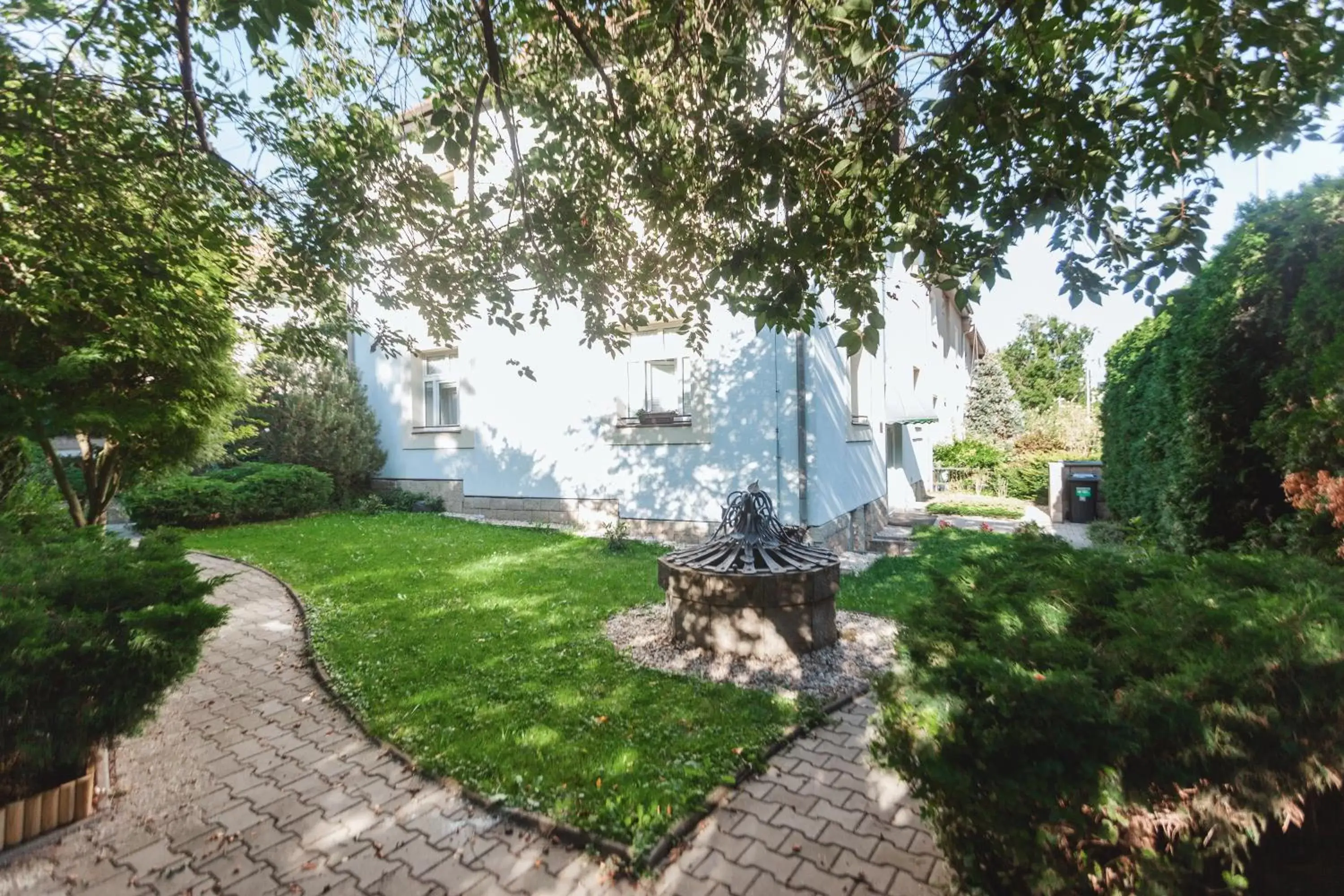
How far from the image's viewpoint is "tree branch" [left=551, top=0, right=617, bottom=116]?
3.53 m

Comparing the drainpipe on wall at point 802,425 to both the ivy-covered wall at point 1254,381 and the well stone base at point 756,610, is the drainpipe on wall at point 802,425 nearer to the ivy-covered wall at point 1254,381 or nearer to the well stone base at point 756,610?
the well stone base at point 756,610

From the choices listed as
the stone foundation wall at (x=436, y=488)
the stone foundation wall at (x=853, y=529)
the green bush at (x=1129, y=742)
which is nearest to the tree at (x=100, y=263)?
the green bush at (x=1129, y=742)

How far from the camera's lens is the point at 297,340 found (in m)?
5.58

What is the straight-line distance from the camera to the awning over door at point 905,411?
1282cm

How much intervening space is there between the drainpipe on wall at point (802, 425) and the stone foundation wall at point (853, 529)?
467 mm

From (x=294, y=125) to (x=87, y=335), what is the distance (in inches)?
103

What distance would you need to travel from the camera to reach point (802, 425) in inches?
357

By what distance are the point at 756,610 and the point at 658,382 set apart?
647 centimetres

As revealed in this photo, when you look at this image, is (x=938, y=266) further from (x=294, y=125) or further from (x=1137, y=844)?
(x=294, y=125)

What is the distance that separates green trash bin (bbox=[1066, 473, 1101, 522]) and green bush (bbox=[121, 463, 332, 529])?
17852 mm

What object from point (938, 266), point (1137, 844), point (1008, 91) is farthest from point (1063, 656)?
point (1008, 91)

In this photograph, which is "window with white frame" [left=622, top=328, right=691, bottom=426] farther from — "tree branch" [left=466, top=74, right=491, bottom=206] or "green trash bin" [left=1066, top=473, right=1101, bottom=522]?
"green trash bin" [left=1066, top=473, right=1101, bottom=522]

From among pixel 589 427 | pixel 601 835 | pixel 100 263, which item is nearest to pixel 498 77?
pixel 100 263

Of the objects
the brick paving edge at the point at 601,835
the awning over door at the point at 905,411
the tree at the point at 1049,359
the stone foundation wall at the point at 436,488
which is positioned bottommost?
the brick paving edge at the point at 601,835
